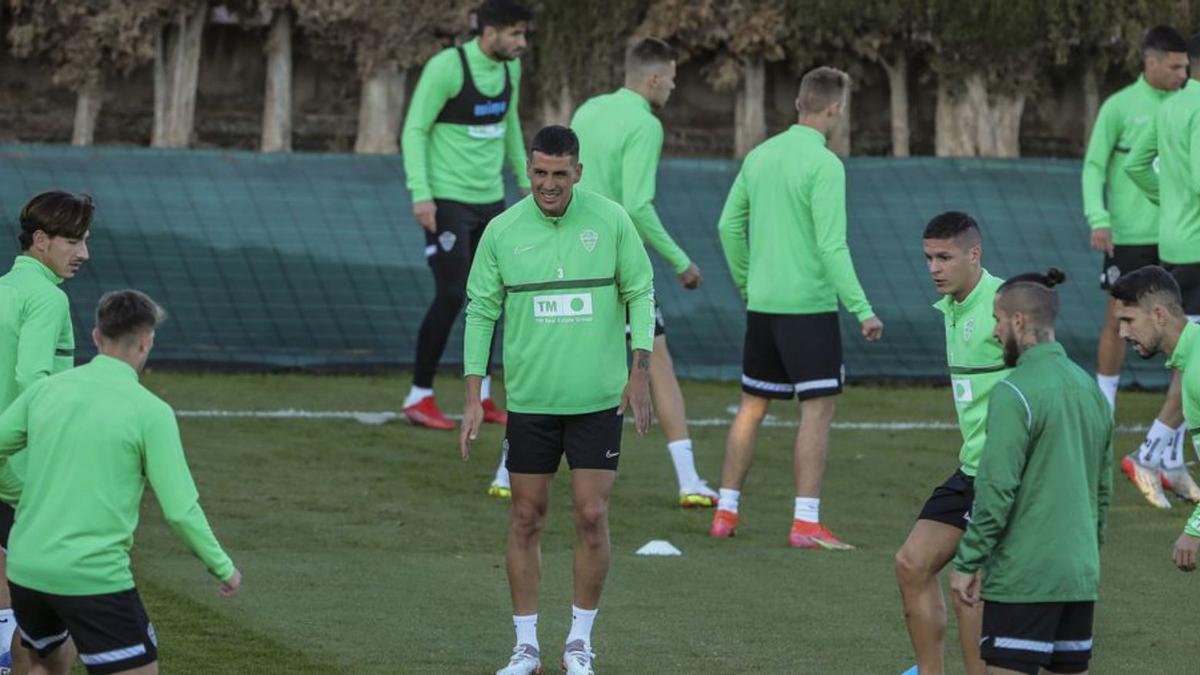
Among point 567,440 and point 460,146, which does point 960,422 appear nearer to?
point 567,440

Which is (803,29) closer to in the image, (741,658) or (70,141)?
(70,141)

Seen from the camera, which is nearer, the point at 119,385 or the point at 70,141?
the point at 119,385

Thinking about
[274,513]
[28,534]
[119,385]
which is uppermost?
[119,385]

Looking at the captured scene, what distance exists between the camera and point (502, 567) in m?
10.5

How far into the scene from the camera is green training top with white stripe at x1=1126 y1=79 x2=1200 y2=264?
12281 mm

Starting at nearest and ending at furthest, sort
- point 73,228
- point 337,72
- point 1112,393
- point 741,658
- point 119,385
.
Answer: point 119,385 → point 73,228 → point 741,658 → point 1112,393 → point 337,72

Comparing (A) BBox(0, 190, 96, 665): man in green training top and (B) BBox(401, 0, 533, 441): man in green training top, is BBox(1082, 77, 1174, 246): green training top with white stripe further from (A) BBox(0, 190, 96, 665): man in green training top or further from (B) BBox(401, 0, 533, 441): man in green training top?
(A) BBox(0, 190, 96, 665): man in green training top

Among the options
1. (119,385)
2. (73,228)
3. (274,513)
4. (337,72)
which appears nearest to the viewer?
(119,385)

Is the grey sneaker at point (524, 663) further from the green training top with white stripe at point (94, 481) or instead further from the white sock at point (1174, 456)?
the white sock at point (1174, 456)

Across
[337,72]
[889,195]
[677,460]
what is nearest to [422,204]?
[677,460]

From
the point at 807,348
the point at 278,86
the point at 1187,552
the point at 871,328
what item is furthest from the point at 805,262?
the point at 278,86

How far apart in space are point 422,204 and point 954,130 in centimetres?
2079

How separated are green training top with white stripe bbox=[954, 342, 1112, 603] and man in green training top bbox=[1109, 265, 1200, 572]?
73 centimetres

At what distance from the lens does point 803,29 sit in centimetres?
3284
